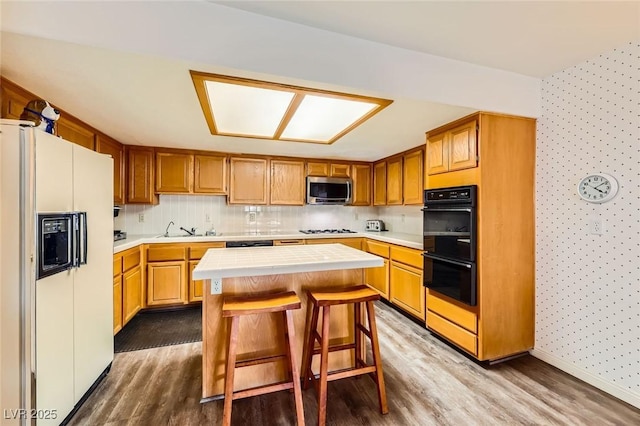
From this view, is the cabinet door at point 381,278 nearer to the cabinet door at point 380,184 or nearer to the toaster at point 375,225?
the toaster at point 375,225

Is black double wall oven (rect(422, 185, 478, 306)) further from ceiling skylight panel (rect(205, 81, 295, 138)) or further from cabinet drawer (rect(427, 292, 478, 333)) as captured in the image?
ceiling skylight panel (rect(205, 81, 295, 138))

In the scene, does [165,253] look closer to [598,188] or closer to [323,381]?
[323,381]

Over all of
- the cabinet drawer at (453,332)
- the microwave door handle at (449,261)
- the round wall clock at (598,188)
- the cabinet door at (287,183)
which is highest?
the cabinet door at (287,183)

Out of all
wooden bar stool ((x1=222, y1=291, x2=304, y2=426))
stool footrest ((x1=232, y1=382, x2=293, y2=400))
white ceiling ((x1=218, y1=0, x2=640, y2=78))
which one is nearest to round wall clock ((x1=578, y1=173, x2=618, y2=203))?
white ceiling ((x1=218, y1=0, x2=640, y2=78))

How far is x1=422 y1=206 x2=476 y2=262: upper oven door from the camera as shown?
218 cm

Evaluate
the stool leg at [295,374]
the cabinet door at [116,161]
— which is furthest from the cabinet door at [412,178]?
the cabinet door at [116,161]

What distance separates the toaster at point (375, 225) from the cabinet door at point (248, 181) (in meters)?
1.84

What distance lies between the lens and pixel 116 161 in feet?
10.3

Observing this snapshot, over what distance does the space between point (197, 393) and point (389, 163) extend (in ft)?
11.7

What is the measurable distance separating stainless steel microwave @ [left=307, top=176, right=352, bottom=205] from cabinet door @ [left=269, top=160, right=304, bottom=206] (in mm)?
157

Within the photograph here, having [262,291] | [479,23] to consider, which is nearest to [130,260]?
[262,291]

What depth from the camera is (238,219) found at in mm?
4062

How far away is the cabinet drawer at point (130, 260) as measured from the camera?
262 cm

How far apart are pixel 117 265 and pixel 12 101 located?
57.1 inches
